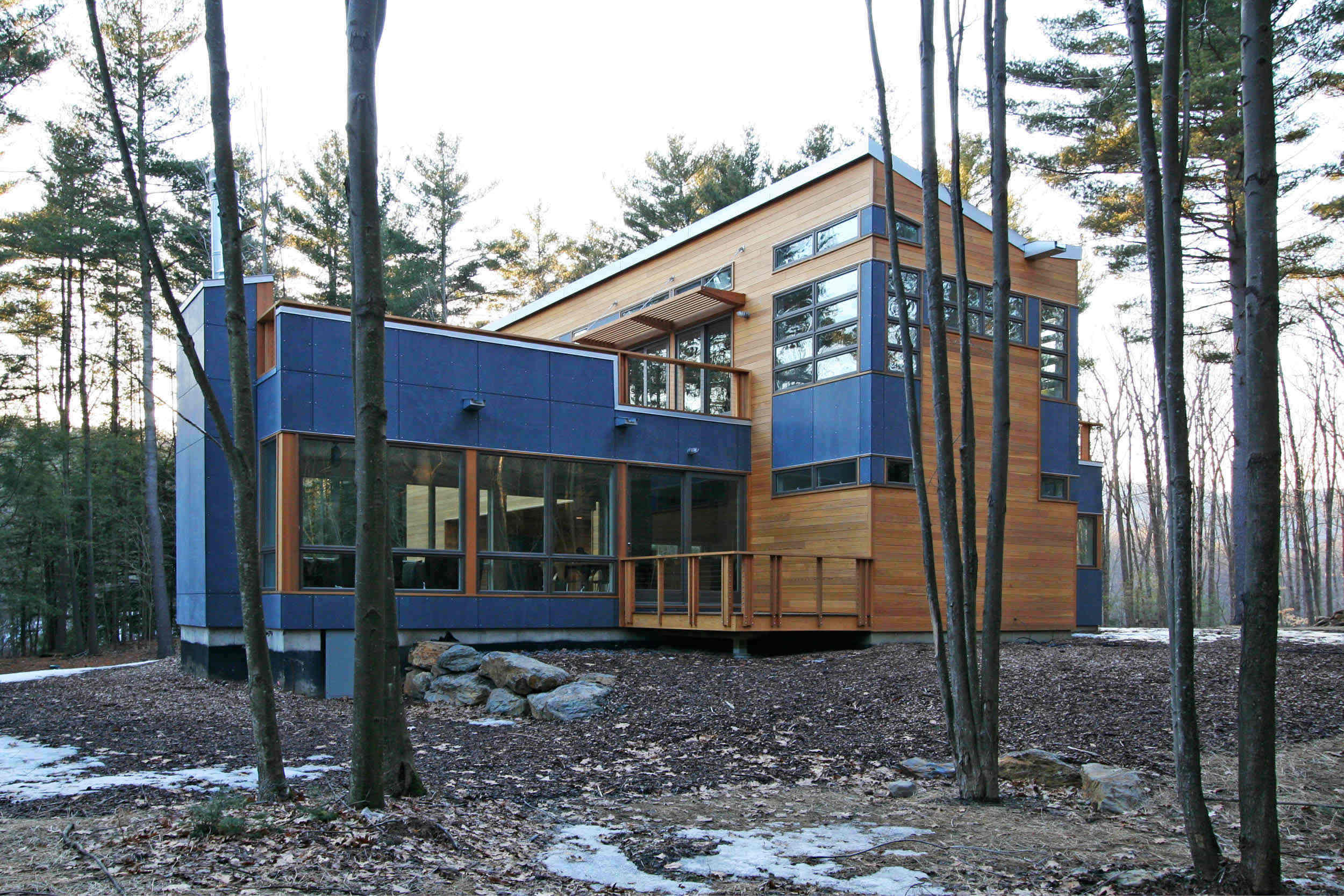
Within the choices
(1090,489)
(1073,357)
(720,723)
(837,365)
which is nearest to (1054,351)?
(1073,357)

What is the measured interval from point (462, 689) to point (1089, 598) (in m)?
10.7

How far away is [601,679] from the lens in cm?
953

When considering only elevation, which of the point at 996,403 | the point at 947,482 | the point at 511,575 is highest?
the point at 996,403

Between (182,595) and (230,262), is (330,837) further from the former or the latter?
(182,595)

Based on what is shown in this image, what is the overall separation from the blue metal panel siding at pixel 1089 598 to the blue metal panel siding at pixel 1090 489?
107 centimetres

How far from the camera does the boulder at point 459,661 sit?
10023mm

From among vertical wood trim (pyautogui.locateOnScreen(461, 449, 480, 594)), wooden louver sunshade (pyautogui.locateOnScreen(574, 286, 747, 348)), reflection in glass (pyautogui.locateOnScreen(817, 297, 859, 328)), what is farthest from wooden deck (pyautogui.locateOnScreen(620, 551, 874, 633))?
wooden louver sunshade (pyautogui.locateOnScreen(574, 286, 747, 348))

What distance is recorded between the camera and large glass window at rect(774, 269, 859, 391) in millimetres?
12984

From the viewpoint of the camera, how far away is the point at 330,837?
161 inches

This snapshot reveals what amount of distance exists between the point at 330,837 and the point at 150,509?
1928 centimetres

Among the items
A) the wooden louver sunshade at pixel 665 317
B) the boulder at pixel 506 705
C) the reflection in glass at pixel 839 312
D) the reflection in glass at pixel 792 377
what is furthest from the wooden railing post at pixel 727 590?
the wooden louver sunshade at pixel 665 317

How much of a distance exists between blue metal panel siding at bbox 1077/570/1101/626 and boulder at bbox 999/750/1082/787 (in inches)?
404

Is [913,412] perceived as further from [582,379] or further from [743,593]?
[582,379]

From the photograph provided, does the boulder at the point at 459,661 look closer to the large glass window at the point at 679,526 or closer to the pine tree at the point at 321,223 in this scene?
the large glass window at the point at 679,526
